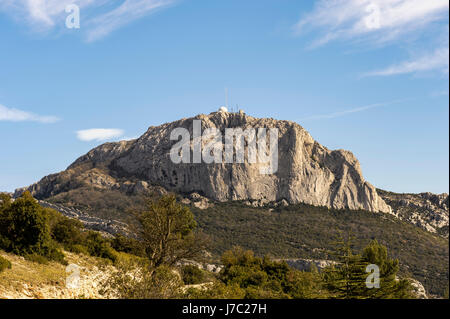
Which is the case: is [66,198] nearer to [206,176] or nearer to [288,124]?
[206,176]

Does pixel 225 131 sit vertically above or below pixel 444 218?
above

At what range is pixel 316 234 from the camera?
101125mm

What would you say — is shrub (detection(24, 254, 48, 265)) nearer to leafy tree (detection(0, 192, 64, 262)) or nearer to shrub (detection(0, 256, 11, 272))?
leafy tree (detection(0, 192, 64, 262))

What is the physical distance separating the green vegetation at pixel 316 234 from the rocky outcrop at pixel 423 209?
6.98 m

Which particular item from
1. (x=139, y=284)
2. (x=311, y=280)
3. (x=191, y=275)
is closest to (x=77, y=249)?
(x=191, y=275)

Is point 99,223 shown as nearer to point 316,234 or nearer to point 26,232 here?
point 316,234

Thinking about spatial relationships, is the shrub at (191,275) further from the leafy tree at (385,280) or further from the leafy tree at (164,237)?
the leafy tree at (385,280)

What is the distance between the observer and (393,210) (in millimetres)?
127000

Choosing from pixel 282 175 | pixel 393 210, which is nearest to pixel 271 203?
pixel 282 175

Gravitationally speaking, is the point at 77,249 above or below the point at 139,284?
above

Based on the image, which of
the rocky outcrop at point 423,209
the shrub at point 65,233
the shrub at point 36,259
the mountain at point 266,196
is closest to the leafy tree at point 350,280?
the shrub at point 36,259

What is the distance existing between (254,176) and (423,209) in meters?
49.9
